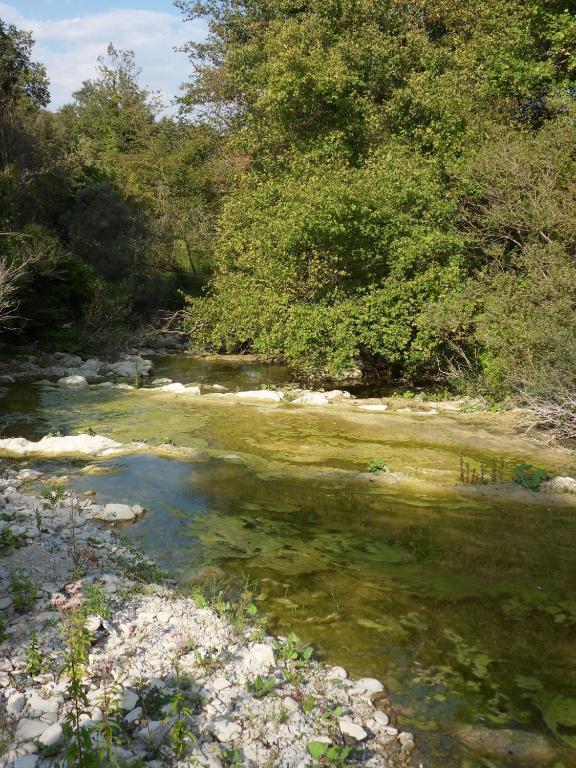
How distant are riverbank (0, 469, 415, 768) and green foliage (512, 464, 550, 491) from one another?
17.9 ft

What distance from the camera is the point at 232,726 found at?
4.21m

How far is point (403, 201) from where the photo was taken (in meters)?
17.2

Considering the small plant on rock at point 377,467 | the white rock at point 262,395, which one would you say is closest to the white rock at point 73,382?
the white rock at point 262,395

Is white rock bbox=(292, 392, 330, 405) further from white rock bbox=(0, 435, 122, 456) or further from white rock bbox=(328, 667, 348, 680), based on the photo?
white rock bbox=(328, 667, 348, 680)

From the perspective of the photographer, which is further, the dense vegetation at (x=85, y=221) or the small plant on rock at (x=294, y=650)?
the dense vegetation at (x=85, y=221)

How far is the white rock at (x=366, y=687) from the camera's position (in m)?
4.82

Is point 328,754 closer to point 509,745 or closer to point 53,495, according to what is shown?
point 509,745

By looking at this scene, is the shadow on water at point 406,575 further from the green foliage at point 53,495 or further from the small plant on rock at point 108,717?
the small plant on rock at point 108,717

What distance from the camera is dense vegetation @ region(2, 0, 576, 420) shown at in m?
15.8

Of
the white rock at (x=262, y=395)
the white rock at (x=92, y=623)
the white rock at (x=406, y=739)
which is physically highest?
the white rock at (x=92, y=623)

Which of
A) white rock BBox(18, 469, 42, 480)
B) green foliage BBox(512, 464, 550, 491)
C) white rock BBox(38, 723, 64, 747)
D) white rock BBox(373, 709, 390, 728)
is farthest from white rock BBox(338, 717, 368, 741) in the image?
white rock BBox(18, 469, 42, 480)

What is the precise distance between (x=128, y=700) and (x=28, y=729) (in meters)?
0.63

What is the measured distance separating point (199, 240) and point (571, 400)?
28.5 m

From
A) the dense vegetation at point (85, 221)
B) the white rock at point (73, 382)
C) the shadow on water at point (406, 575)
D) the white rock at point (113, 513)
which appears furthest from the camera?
the dense vegetation at point (85, 221)
